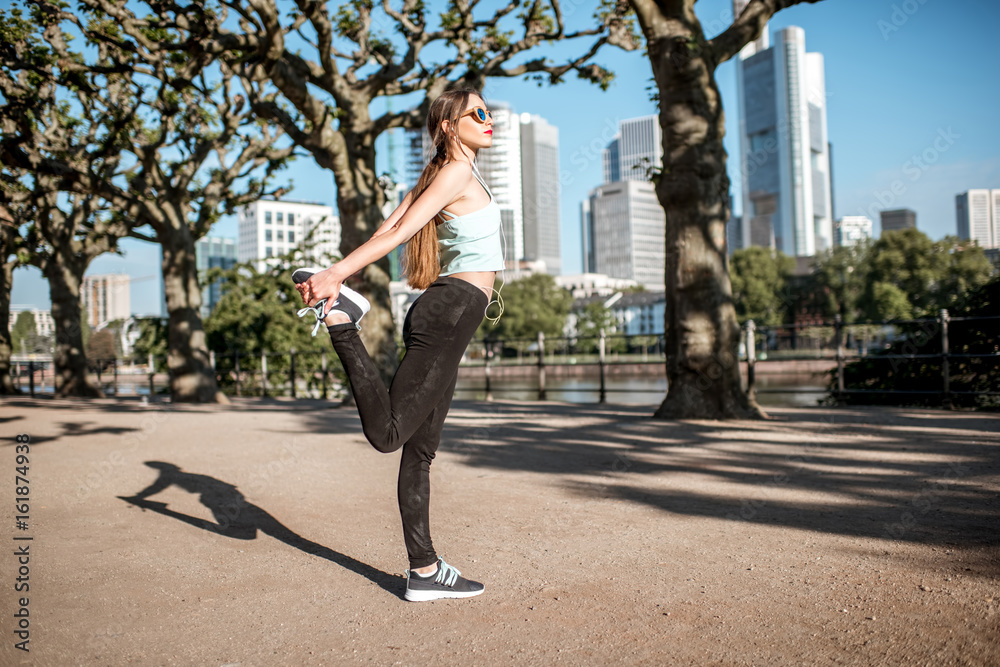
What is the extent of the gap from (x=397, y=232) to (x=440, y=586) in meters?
1.28

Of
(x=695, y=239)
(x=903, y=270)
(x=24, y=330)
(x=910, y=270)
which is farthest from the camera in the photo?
(x=24, y=330)

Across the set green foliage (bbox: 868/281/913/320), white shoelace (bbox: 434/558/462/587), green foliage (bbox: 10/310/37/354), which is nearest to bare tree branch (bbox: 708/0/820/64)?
white shoelace (bbox: 434/558/462/587)

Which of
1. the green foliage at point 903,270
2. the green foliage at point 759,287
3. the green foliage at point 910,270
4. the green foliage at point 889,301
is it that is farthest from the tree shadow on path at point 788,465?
the green foliage at point 759,287

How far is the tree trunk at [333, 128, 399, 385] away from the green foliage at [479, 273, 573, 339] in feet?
204

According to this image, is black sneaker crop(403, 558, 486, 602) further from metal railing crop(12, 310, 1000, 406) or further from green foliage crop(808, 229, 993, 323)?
green foliage crop(808, 229, 993, 323)

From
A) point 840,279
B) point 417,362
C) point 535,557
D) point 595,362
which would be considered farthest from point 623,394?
point 840,279

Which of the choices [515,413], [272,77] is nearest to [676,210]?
[515,413]

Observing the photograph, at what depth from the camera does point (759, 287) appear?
82.2m

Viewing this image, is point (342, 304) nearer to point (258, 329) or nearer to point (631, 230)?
point (258, 329)

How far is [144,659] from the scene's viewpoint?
2.17 m

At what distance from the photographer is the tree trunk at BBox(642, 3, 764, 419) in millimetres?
8562

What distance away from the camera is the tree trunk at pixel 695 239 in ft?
28.1

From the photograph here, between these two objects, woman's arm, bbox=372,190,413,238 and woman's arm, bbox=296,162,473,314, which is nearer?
woman's arm, bbox=296,162,473,314

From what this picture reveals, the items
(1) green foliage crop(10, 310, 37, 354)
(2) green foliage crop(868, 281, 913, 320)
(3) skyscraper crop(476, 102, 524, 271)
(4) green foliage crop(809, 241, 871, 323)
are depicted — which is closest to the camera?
(2) green foliage crop(868, 281, 913, 320)
